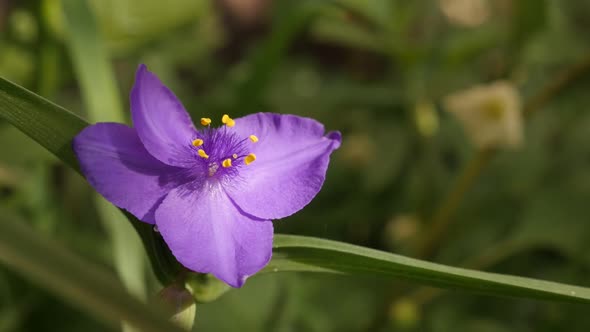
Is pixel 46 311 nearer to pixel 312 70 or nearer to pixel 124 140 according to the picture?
pixel 124 140

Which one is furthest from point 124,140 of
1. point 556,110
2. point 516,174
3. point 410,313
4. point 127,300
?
point 556,110

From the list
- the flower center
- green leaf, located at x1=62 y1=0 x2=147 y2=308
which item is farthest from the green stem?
the flower center

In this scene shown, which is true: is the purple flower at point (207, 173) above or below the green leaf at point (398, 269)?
above

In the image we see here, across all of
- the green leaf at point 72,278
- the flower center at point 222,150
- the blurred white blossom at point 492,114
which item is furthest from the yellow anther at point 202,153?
the blurred white blossom at point 492,114

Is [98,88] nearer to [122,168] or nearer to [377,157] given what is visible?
[122,168]

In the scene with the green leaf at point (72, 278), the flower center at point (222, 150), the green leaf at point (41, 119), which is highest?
the green leaf at point (41, 119)

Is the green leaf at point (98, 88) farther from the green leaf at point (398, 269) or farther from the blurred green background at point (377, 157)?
the green leaf at point (398, 269)
